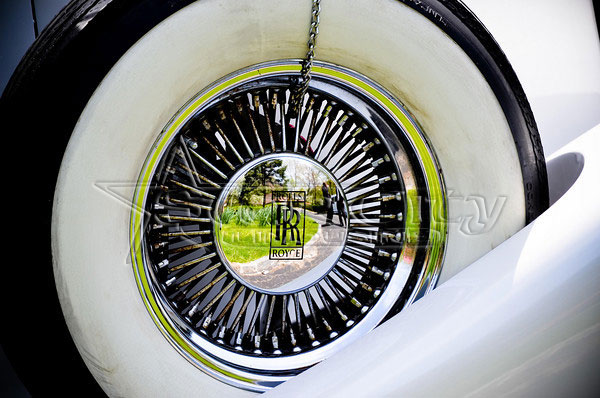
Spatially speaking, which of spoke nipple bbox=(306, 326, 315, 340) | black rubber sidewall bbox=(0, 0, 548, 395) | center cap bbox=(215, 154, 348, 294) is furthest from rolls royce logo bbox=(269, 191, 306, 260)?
black rubber sidewall bbox=(0, 0, 548, 395)

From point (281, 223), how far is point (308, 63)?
273 mm

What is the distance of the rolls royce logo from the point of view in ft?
2.71

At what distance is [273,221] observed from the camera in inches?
32.5

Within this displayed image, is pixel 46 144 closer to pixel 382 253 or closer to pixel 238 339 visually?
pixel 238 339

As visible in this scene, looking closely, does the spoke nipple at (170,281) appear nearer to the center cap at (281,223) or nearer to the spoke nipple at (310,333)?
the center cap at (281,223)

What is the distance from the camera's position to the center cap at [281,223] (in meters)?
0.81

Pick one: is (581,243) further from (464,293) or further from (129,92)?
(129,92)

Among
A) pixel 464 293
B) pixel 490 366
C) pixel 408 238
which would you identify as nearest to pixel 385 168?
pixel 408 238

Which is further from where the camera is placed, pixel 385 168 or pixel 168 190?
pixel 385 168

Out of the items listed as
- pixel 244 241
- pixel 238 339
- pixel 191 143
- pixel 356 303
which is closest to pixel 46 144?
pixel 191 143

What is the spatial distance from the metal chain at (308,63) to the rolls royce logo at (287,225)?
16 cm

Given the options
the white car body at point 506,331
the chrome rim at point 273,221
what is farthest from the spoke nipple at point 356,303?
the white car body at point 506,331

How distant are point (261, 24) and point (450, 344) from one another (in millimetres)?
536

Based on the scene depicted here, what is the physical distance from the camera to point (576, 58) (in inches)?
45.9
